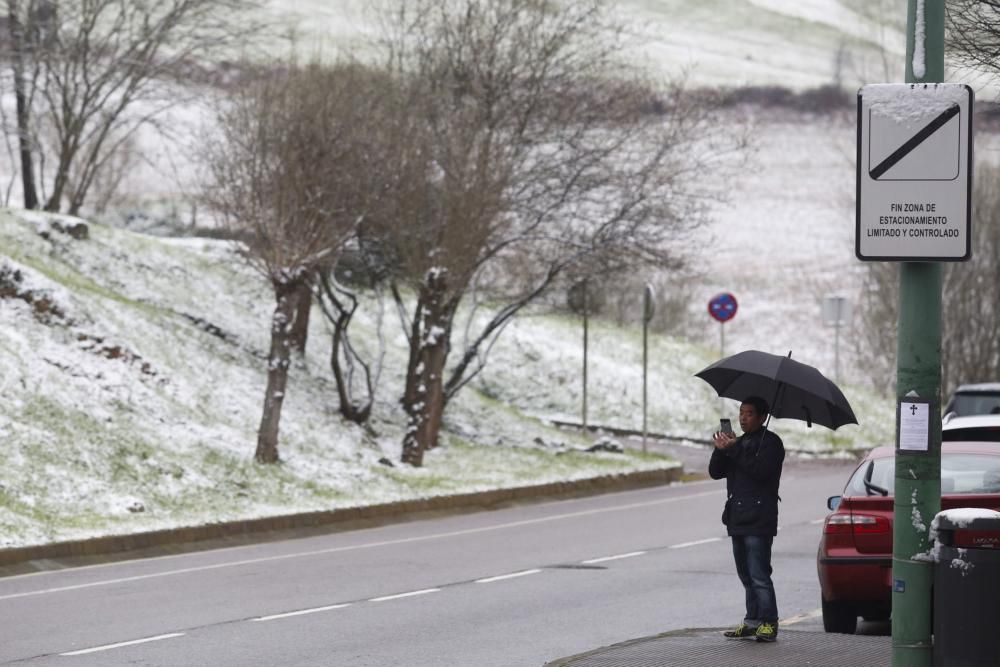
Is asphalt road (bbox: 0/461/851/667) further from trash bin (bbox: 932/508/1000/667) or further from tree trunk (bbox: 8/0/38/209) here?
tree trunk (bbox: 8/0/38/209)

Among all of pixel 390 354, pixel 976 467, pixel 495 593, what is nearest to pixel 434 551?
pixel 495 593

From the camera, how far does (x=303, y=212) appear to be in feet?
77.5

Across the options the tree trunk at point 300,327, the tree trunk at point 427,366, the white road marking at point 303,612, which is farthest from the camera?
the tree trunk at point 300,327

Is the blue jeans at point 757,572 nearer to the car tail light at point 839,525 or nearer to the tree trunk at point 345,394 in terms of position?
the car tail light at point 839,525

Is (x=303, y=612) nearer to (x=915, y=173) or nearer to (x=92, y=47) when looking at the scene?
(x=915, y=173)

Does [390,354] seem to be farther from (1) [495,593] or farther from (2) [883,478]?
(2) [883,478]

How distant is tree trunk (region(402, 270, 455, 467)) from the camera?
26.5 meters

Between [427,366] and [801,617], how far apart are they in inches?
589

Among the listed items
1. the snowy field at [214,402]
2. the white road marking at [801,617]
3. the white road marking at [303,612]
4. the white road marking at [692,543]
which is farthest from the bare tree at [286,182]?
the white road marking at [801,617]

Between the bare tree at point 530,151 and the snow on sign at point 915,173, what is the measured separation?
19.1 m

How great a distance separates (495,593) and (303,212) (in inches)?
414

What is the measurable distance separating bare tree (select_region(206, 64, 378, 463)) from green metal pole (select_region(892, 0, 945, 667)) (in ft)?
53.0

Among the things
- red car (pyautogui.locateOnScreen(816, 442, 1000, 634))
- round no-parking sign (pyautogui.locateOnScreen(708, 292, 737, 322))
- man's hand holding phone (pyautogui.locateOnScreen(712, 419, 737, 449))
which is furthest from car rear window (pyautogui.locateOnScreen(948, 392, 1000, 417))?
round no-parking sign (pyautogui.locateOnScreen(708, 292, 737, 322))

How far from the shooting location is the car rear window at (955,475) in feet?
38.5
